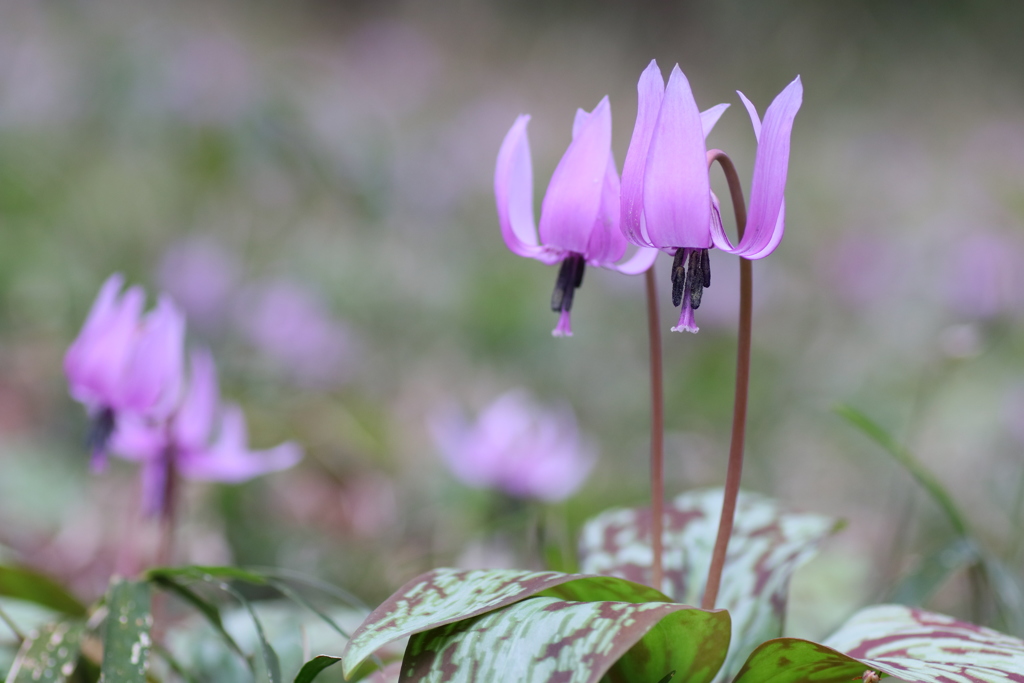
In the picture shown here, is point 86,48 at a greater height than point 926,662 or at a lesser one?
greater

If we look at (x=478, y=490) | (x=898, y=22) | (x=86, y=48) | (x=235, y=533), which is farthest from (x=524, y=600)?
(x=898, y=22)

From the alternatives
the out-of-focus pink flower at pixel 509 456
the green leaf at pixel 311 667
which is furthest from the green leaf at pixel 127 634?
the out-of-focus pink flower at pixel 509 456

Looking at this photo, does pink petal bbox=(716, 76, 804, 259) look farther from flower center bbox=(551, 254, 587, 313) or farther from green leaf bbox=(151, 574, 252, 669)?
green leaf bbox=(151, 574, 252, 669)

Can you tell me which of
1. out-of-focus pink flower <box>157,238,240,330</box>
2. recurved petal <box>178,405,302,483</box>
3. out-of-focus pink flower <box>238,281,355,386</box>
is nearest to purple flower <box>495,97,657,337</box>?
recurved petal <box>178,405,302,483</box>

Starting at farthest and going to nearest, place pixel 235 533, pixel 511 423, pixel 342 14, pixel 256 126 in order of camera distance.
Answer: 1. pixel 342 14
2. pixel 256 126
3. pixel 235 533
4. pixel 511 423

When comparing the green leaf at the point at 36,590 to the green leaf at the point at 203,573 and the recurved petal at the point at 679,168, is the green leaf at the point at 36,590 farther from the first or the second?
the recurved petal at the point at 679,168

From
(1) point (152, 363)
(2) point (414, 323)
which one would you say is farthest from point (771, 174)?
(2) point (414, 323)

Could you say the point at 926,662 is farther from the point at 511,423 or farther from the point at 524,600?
the point at 511,423
